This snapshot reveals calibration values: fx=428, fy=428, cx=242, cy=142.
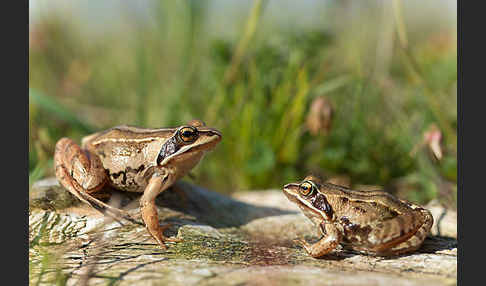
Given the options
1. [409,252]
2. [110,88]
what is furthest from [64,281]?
[110,88]

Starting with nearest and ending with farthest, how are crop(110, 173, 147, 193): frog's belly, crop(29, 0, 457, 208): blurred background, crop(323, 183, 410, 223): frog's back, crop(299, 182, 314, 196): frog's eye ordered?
crop(323, 183, 410, 223): frog's back
crop(299, 182, 314, 196): frog's eye
crop(110, 173, 147, 193): frog's belly
crop(29, 0, 457, 208): blurred background

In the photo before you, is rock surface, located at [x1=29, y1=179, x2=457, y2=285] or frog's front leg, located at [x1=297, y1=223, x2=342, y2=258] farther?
frog's front leg, located at [x1=297, y1=223, x2=342, y2=258]

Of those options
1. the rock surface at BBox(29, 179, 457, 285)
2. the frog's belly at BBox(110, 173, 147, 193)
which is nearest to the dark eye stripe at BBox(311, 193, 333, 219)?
the rock surface at BBox(29, 179, 457, 285)

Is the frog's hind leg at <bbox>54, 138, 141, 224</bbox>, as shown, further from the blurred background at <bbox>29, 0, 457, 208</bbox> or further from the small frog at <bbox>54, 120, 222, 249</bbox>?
the blurred background at <bbox>29, 0, 457, 208</bbox>

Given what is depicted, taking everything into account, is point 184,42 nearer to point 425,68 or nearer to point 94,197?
point 94,197

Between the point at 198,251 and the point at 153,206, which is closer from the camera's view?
the point at 198,251

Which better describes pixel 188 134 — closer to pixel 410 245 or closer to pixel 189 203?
pixel 189 203

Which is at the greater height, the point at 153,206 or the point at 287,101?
the point at 287,101

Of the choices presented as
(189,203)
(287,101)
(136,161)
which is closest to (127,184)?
(136,161)
